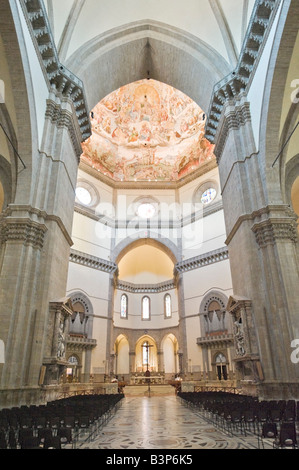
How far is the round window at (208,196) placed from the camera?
2886 cm

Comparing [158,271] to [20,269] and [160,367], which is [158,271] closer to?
[160,367]

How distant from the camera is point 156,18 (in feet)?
54.7

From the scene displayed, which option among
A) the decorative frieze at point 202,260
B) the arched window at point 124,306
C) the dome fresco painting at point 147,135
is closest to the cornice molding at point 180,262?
the decorative frieze at point 202,260

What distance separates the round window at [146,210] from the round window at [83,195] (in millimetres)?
5571

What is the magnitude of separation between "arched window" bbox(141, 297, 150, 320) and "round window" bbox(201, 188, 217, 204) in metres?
13.9

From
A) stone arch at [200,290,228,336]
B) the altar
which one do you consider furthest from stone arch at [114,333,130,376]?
stone arch at [200,290,228,336]

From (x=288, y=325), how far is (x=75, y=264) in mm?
19737

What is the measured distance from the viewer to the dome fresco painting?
29406 mm

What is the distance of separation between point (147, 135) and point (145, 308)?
19323mm

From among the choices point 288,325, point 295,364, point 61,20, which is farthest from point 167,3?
point 295,364

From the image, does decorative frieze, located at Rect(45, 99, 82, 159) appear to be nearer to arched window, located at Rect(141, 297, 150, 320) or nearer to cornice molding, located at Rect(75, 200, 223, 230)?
cornice molding, located at Rect(75, 200, 223, 230)

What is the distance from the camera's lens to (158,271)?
126 feet

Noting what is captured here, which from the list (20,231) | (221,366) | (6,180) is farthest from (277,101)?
(221,366)

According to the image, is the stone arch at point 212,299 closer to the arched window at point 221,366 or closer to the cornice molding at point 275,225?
the arched window at point 221,366
